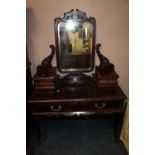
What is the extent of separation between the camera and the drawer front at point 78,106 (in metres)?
1.98

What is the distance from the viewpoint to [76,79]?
236 cm

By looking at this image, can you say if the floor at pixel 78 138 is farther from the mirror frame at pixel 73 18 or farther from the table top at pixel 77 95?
the mirror frame at pixel 73 18

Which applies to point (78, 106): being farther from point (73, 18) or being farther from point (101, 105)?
point (73, 18)

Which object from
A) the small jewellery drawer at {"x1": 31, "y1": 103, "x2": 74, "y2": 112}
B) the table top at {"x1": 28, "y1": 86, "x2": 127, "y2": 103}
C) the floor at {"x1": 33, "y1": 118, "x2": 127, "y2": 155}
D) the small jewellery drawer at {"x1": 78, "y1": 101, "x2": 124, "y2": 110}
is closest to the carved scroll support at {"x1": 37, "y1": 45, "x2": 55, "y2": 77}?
the table top at {"x1": 28, "y1": 86, "x2": 127, "y2": 103}

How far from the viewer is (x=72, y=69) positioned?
93.3 inches

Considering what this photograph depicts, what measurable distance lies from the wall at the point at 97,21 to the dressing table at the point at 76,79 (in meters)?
0.08

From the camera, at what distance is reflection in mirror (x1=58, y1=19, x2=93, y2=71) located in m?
2.29

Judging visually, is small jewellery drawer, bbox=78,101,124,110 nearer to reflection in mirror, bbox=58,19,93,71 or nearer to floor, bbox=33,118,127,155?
floor, bbox=33,118,127,155

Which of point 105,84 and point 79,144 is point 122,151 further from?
point 105,84
